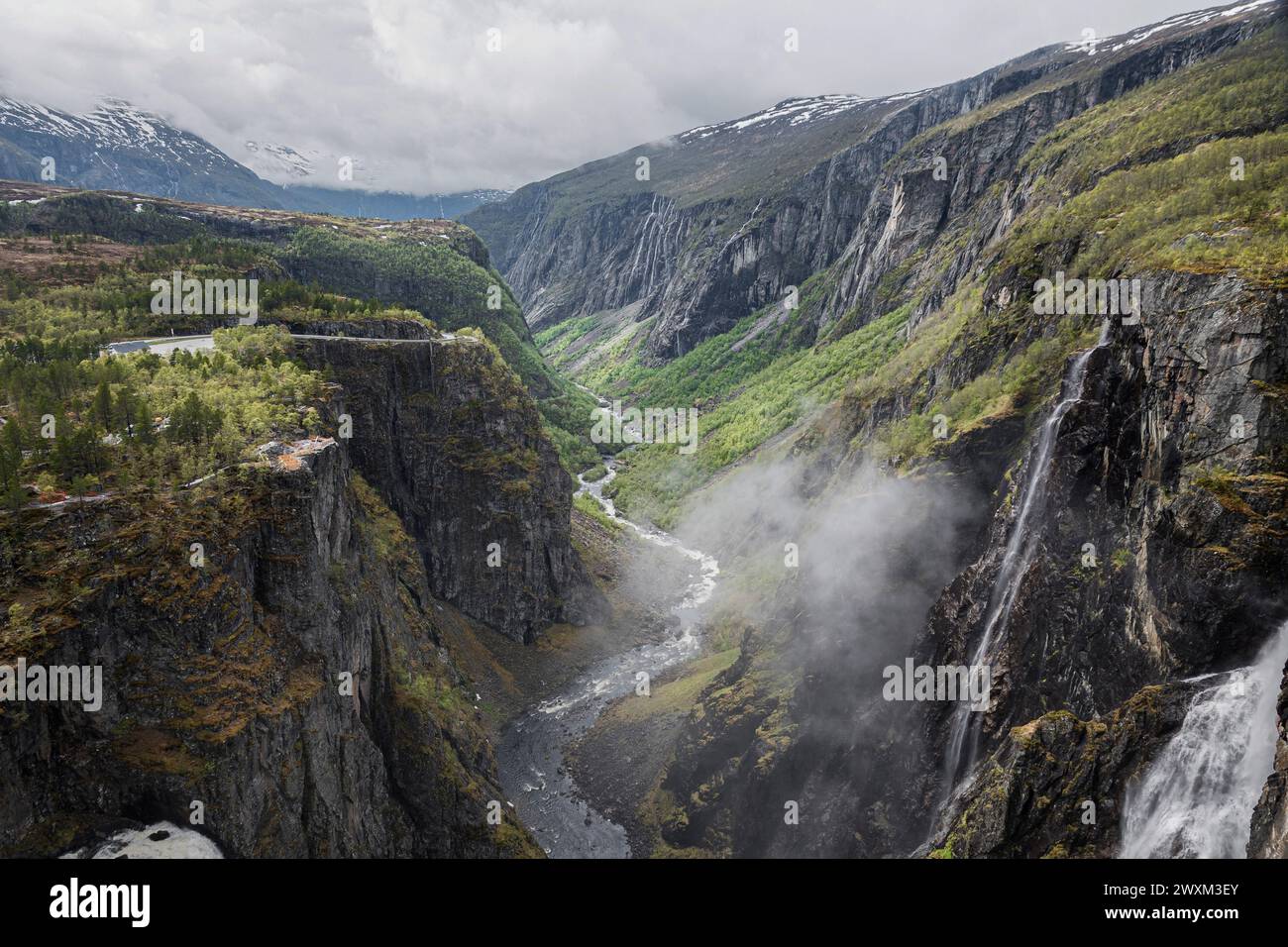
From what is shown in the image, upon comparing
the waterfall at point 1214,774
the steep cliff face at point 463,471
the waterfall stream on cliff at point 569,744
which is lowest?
the waterfall stream on cliff at point 569,744

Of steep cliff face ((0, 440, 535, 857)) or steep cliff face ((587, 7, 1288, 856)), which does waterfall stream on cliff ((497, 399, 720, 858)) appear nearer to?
steep cliff face ((587, 7, 1288, 856))

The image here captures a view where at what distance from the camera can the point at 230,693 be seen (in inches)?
1168

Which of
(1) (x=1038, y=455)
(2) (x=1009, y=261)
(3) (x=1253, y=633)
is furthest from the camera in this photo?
(2) (x=1009, y=261)

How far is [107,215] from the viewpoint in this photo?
350 ft

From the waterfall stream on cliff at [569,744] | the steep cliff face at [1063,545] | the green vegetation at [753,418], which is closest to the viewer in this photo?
the steep cliff face at [1063,545]

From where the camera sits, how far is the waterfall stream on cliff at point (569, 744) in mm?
52156

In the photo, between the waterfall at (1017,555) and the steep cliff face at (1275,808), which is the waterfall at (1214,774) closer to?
the steep cliff face at (1275,808)

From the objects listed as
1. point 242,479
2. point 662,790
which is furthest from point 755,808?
point 242,479

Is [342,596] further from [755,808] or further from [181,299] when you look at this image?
[181,299]

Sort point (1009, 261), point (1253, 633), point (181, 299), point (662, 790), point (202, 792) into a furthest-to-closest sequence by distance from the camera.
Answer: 1. point (181, 299)
2. point (1009, 261)
3. point (662, 790)
4. point (1253, 633)
5. point (202, 792)

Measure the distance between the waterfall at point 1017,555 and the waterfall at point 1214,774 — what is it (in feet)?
40.5

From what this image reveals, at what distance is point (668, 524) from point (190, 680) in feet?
304

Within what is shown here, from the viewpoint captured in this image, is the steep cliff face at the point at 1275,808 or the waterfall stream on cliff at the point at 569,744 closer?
the steep cliff face at the point at 1275,808

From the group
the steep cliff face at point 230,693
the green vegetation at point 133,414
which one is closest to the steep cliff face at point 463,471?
the green vegetation at point 133,414
